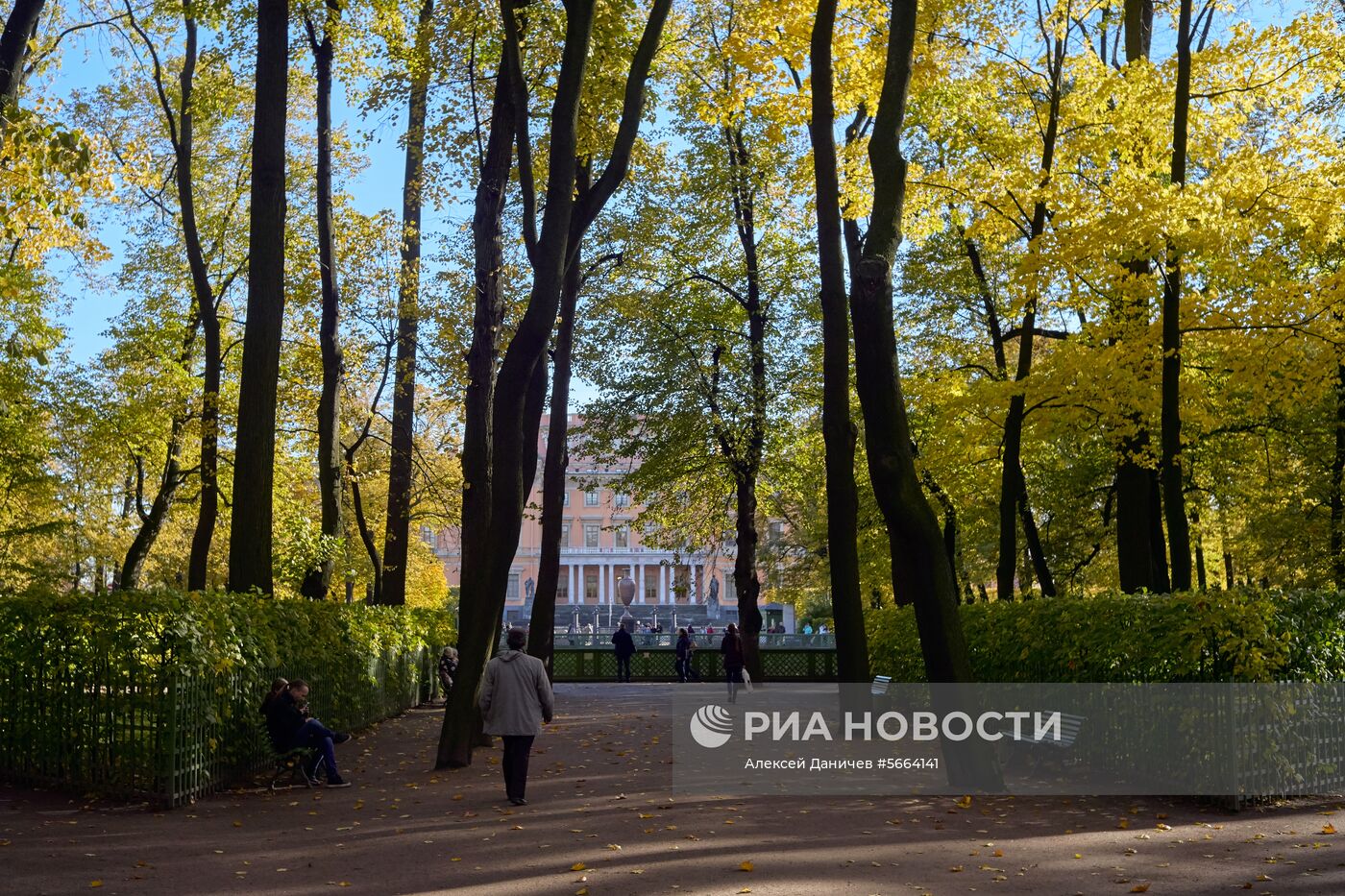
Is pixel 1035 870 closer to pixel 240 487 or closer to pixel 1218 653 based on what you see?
pixel 1218 653

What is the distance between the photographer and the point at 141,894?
23.8 ft

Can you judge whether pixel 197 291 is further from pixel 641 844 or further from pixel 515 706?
pixel 641 844

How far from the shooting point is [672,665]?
3734 cm

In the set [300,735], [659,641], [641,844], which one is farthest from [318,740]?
[659,641]

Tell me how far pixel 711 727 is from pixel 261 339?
25.8 ft

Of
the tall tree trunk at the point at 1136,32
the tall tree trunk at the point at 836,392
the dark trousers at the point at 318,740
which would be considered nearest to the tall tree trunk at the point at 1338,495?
the tall tree trunk at the point at 1136,32

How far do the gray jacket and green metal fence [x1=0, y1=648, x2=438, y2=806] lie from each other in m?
2.56

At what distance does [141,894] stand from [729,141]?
2353cm

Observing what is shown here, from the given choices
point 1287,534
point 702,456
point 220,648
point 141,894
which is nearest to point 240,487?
point 220,648

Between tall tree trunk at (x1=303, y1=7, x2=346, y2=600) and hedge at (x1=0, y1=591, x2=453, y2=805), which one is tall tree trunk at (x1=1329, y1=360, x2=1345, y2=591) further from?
hedge at (x1=0, y1=591, x2=453, y2=805)

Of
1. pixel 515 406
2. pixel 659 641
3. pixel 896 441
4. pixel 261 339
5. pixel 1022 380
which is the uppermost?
pixel 261 339

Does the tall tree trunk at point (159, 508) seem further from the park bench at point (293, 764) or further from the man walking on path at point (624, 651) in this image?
the park bench at point (293, 764)

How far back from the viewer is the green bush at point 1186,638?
10727 mm

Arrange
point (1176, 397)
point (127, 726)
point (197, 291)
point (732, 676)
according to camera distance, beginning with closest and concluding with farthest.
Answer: point (127, 726)
point (1176, 397)
point (197, 291)
point (732, 676)
